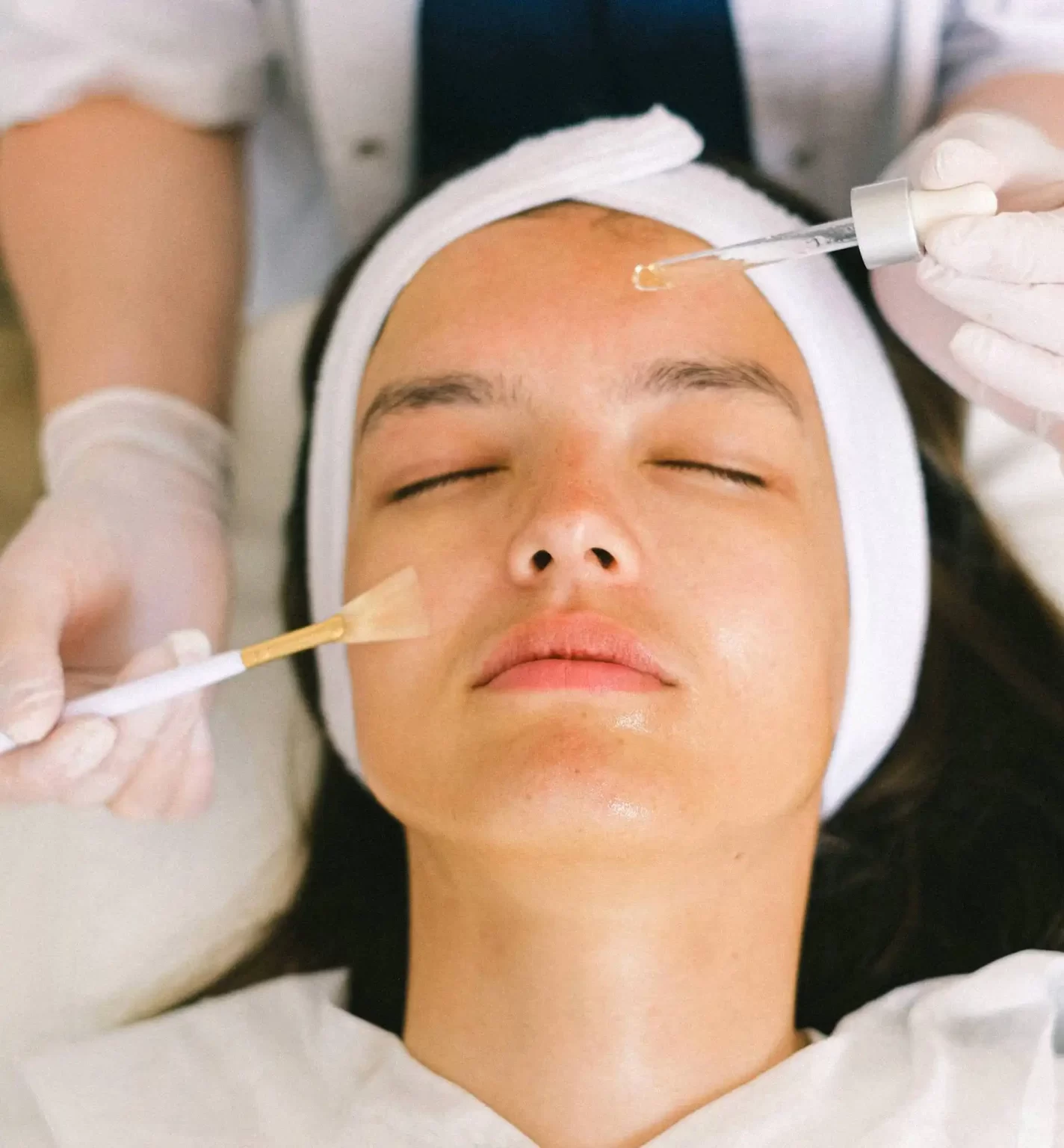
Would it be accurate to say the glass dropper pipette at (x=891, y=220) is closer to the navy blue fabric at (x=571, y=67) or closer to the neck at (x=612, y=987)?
the navy blue fabric at (x=571, y=67)

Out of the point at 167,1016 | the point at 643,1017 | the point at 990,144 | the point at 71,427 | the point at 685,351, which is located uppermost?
the point at 990,144

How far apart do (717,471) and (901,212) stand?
26 cm

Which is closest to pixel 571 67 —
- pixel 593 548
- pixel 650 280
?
pixel 650 280

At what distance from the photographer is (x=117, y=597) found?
3.95 feet

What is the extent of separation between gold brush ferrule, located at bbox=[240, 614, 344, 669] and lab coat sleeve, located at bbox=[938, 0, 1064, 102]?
90cm

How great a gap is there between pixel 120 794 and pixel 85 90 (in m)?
0.84

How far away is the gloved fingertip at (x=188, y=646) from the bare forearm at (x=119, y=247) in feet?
1.47

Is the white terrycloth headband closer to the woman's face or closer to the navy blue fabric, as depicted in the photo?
the woman's face

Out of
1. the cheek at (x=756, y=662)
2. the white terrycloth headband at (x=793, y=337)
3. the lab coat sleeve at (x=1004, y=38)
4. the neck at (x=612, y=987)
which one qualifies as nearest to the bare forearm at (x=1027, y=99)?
the lab coat sleeve at (x=1004, y=38)

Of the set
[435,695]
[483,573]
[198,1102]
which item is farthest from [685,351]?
[198,1102]

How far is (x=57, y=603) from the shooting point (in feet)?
3.53

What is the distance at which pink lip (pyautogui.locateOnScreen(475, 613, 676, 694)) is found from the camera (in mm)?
920

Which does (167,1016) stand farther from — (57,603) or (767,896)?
(767,896)

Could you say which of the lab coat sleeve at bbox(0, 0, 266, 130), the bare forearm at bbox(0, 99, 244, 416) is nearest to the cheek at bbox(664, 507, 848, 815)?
the bare forearm at bbox(0, 99, 244, 416)
